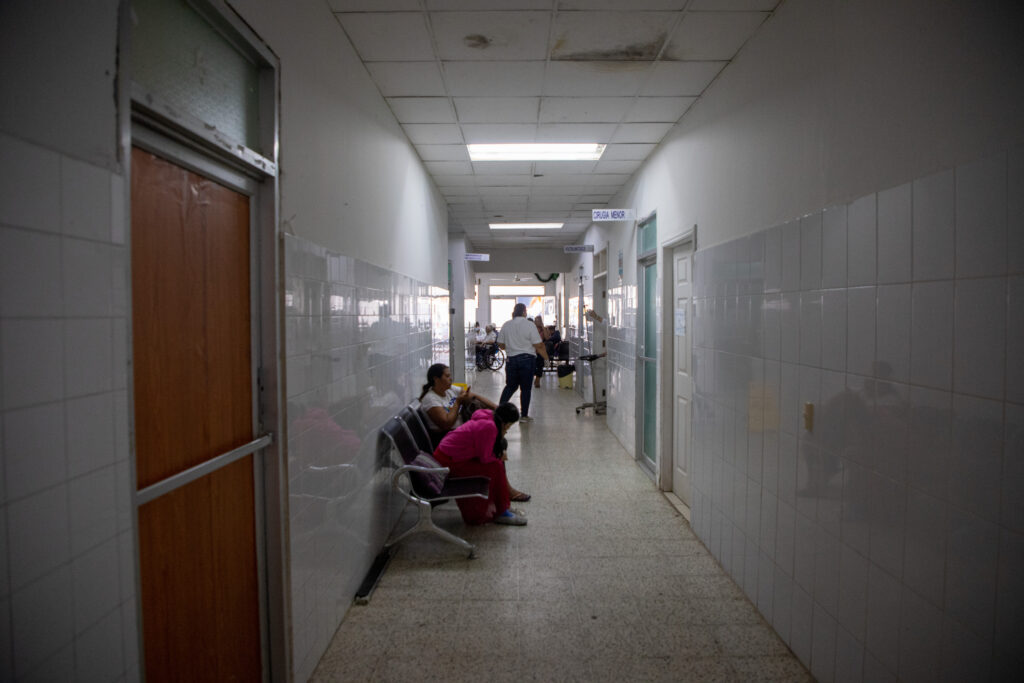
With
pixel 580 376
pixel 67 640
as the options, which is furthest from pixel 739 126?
pixel 580 376

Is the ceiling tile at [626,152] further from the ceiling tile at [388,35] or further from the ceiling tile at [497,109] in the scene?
the ceiling tile at [388,35]

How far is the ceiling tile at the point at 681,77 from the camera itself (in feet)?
10.9

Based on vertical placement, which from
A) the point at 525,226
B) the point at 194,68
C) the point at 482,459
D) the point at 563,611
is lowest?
the point at 563,611

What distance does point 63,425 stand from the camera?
1.04m

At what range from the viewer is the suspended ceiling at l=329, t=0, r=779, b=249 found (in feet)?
8.99

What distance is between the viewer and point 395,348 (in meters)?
3.98

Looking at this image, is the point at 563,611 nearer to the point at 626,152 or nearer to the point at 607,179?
the point at 626,152

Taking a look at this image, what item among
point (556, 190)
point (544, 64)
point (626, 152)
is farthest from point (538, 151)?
point (544, 64)

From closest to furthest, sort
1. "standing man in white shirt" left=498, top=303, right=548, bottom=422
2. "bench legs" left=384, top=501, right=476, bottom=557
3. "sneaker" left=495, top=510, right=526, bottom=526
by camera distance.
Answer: "bench legs" left=384, top=501, right=476, bottom=557 → "sneaker" left=495, top=510, right=526, bottom=526 → "standing man in white shirt" left=498, top=303, right=548, bottom=422

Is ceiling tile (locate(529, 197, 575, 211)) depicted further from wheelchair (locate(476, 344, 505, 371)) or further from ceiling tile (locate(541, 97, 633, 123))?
wheelchair (locate(476, 344, 505, 371))

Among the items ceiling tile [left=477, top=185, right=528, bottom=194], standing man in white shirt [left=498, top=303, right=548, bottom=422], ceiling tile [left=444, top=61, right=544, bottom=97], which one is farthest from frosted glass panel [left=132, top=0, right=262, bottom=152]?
standing man in white shirt [left=498, top=303, right=548, bottom=422]

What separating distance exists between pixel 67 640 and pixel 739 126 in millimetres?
3406

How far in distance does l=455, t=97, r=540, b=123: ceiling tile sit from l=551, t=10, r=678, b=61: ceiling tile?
2.39ft

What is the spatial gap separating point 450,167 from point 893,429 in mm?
4676
